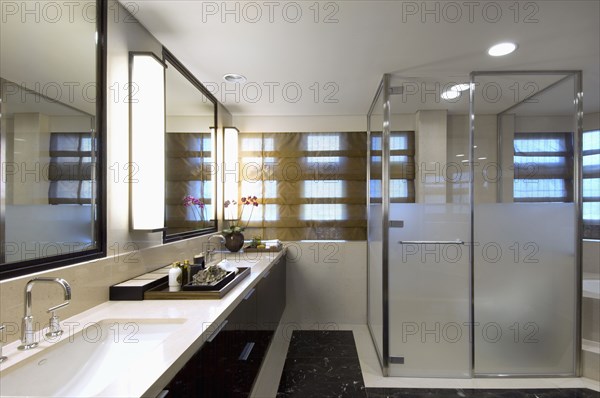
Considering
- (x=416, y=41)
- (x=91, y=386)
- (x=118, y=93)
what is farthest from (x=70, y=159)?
(x=416, y=41)

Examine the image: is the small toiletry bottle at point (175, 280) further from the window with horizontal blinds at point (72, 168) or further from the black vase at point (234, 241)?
the black vase at point (234, 241)

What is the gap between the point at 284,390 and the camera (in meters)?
2.34

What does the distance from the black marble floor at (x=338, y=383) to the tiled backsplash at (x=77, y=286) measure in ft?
4.61

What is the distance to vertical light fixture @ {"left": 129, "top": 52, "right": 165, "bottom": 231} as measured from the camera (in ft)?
5.58

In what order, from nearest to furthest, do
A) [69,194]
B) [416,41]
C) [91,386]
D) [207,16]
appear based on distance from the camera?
1. [91,386]
2. [69,194]
3. [207,16]
4. [416,41]

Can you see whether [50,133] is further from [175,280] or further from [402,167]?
[402,167]

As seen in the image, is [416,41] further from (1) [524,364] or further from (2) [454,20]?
(1) [524,364]

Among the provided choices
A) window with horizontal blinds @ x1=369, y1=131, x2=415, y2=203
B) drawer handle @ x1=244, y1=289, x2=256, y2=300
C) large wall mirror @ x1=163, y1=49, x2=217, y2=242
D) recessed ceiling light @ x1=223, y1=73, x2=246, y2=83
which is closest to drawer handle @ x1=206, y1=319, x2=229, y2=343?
drawer handle @ x1=244, y1=289, x2=256, y2=300

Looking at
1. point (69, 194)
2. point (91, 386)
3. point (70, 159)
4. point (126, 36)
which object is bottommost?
Answer: point (91, 386)

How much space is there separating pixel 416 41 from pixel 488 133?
41.2 inches

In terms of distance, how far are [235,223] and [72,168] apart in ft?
7.38

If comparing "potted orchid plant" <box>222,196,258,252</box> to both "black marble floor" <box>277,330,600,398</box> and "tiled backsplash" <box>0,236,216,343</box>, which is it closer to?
"tiled backsplash" <box>0,236,216,343</box>

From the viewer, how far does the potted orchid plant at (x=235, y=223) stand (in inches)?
115

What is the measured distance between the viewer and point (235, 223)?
3.53m
